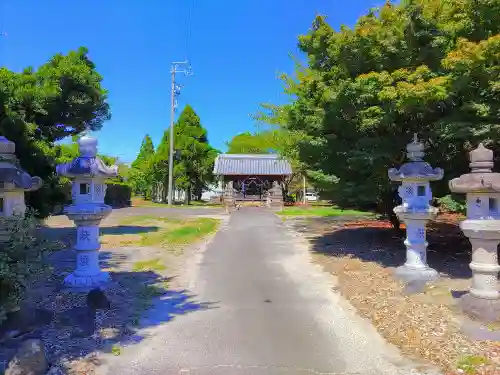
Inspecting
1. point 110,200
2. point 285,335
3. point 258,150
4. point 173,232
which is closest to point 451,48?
point 285,335

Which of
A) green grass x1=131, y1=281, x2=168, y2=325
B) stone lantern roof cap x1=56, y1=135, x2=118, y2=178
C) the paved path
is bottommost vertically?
the paved path

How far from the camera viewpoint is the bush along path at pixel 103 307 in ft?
14.6

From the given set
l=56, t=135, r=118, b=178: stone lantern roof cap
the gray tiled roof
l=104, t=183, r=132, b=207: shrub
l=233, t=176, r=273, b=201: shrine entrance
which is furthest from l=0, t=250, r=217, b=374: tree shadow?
l=233, t=176, r=273, b=201: shrine entrance

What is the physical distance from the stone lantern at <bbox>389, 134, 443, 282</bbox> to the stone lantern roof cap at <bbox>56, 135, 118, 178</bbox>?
17.8 ft

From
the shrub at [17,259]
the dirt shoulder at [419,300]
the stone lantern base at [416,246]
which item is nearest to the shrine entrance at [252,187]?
the dirt shoulder at [419,300]

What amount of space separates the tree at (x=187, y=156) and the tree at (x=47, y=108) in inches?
915

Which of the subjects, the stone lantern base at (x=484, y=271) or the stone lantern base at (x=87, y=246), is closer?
the stone lantern base at (x=484, y=271)

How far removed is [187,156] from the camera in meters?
35.8

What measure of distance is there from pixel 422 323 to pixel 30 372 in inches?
180

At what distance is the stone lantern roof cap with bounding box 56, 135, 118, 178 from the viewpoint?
6.96 metres

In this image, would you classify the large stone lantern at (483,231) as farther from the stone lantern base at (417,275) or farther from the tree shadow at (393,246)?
the tree shadow at (393,246)

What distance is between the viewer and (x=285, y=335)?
5.00 m

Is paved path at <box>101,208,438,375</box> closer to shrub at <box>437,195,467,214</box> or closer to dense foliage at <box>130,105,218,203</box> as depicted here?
shrub at <box>437,195,467,214</box>

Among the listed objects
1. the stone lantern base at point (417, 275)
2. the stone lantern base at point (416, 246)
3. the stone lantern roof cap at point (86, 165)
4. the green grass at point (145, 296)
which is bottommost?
the green grass at point (145, 296)
